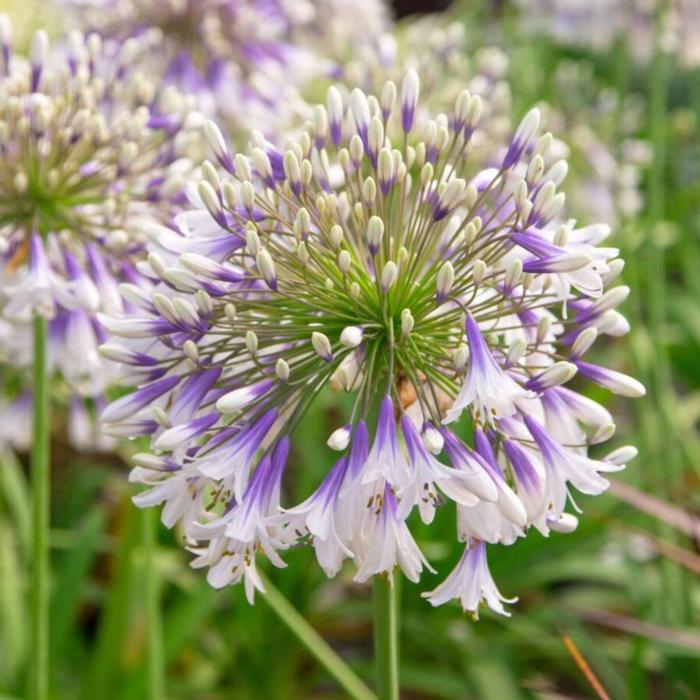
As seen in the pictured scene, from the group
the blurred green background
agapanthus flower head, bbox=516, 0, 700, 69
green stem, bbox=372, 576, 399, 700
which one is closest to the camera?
green stem, bbox=372, 576, 399, 700

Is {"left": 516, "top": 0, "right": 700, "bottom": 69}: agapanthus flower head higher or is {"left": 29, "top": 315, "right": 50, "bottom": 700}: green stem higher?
{"left": 516, "top": 0, "right": 700, "bottom": 69}: agapanthus flower head

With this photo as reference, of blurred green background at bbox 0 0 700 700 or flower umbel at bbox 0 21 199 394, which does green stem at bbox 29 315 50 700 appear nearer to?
flower umbel at bbox 0 21 199 394

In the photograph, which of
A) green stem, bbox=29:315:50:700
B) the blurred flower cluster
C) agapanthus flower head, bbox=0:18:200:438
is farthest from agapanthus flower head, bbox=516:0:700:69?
green stem, bbox=29:315:50:700

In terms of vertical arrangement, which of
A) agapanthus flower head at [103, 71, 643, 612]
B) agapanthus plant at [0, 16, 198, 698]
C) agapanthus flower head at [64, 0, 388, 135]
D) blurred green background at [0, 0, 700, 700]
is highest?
agapanthus flower head at [64, 0, 388, 135]

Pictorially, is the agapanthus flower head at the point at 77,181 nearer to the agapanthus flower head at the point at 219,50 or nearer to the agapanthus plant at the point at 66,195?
the agapanthus plant at the point at 66,195

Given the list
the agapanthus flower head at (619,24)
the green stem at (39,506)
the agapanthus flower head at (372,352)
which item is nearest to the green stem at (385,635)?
the agapanthus flower head at (372,352)

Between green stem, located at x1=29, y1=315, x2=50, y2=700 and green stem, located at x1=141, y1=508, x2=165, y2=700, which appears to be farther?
green stem, located at x1=141, y1=508, x2=165, y2=700

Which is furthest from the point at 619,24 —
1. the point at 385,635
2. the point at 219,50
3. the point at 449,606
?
the point at 385,635
